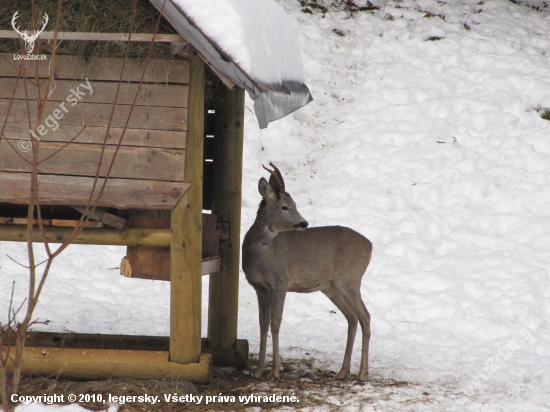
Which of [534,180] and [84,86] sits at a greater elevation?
[84,86]

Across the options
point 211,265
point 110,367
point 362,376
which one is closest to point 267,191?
point 211,265

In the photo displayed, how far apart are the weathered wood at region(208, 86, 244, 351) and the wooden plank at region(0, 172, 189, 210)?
4.73ft

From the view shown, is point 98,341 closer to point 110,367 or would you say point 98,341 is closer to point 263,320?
point 110,367

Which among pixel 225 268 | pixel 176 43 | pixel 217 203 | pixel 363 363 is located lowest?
pixel 363 363

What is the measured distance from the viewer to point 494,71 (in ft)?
44.8

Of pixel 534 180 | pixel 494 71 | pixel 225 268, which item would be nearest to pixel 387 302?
pixel 225 268

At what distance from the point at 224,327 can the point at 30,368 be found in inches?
77.9

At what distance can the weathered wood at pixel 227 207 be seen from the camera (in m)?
6.92

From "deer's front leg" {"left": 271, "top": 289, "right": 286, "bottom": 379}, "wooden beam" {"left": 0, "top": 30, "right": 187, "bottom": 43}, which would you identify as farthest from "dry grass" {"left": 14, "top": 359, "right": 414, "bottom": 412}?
"wooden beam" {"left": 0, "top": 30, "right": 187, "bottom": 43}

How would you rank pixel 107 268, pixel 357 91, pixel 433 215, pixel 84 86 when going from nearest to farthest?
pixel 84 86, pixel 107 268, pixel 433 215, pixel 357 91

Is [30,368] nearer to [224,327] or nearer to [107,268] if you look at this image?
[224,327]

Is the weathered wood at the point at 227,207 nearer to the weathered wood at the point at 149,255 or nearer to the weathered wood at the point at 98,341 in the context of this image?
the weathered wood at the point at 98,341

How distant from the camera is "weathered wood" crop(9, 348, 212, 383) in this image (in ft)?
18.4

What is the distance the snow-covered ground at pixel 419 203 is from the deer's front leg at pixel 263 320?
84 centimetres
